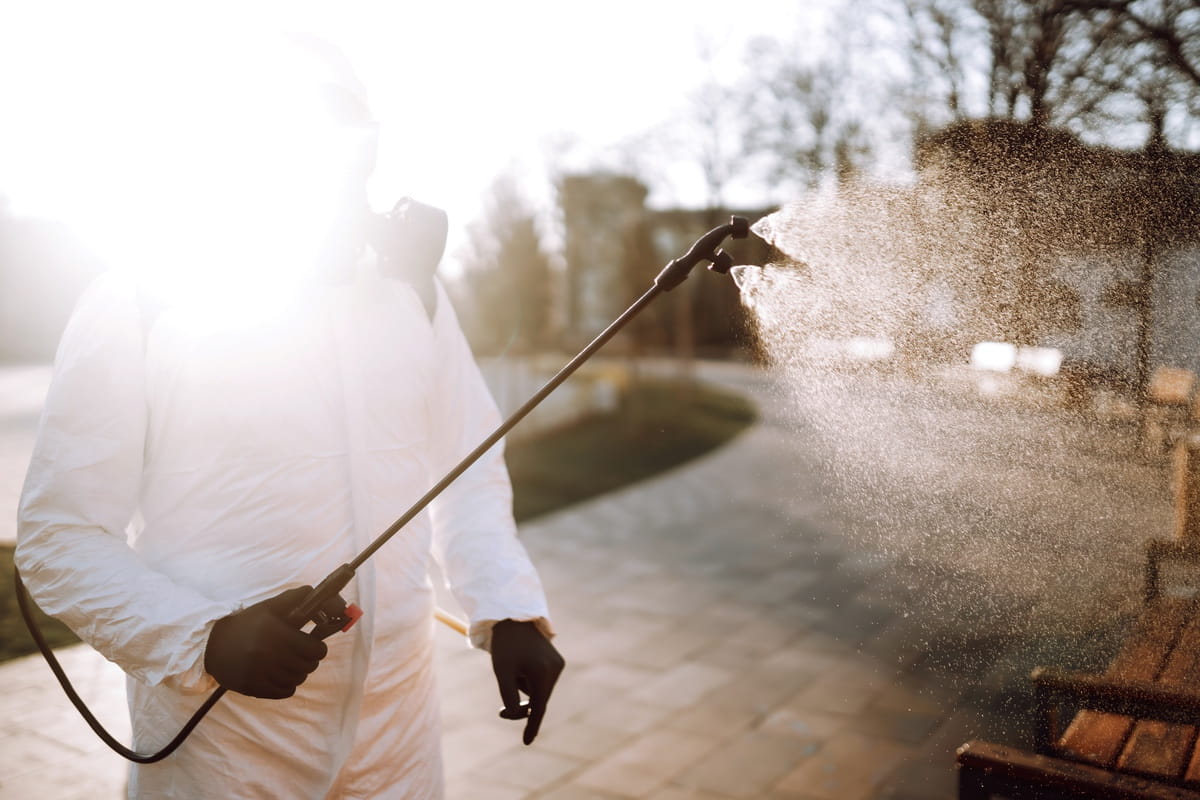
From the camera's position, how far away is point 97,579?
59.9 inches

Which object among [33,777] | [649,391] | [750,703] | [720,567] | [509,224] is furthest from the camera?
[649,391]

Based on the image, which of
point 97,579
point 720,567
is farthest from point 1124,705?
point 720,567

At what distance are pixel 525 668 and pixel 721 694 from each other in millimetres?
3152

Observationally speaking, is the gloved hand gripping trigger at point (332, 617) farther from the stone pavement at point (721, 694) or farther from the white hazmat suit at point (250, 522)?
A: the stone pavement at point (721, 694)

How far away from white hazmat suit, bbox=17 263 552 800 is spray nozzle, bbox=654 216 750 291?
72cm

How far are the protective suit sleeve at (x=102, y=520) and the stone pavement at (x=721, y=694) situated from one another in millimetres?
1486

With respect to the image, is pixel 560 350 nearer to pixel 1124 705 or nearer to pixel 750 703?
pixel 750 703

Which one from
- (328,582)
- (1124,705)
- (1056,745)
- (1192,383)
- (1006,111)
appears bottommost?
(1056,745)

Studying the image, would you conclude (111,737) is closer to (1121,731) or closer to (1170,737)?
(1121,731)

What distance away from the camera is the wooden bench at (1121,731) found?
2074mm

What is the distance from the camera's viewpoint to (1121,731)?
2477 millimetres

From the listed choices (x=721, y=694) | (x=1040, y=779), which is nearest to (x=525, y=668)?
(x=1040, y=779)

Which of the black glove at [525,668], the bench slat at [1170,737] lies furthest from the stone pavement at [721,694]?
the black glove at [525,668]

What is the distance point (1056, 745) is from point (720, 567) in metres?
4.90
